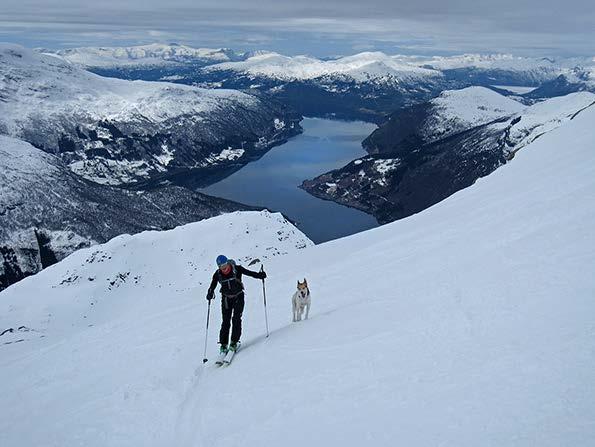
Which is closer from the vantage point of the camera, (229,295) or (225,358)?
(225,358)

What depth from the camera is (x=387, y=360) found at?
30.1 feet

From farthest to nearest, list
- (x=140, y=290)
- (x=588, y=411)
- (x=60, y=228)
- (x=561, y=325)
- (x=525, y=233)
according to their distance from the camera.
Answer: (x=60, y=228) → (x=140, y=290) → (x=525, y=233) → (x=561, y=325) → (x=588, y=411)

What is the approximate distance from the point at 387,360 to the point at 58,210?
143089 mm

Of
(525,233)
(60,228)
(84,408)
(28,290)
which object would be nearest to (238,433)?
(84,408)

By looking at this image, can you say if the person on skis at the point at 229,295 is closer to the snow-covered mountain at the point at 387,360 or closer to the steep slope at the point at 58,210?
the snow-covered mountain at the point at 387,360

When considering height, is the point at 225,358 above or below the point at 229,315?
below

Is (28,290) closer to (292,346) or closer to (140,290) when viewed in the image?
(140,290)

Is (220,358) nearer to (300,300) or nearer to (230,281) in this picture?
(230,281)

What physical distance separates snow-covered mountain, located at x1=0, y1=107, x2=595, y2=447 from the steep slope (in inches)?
4347

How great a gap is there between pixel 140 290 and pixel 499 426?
196ft

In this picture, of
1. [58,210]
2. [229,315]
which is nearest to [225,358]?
[229,315]

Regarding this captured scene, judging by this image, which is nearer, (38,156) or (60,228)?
(60,228)

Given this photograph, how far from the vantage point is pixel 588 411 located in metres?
6.19

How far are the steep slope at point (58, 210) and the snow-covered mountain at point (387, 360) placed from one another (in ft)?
362
